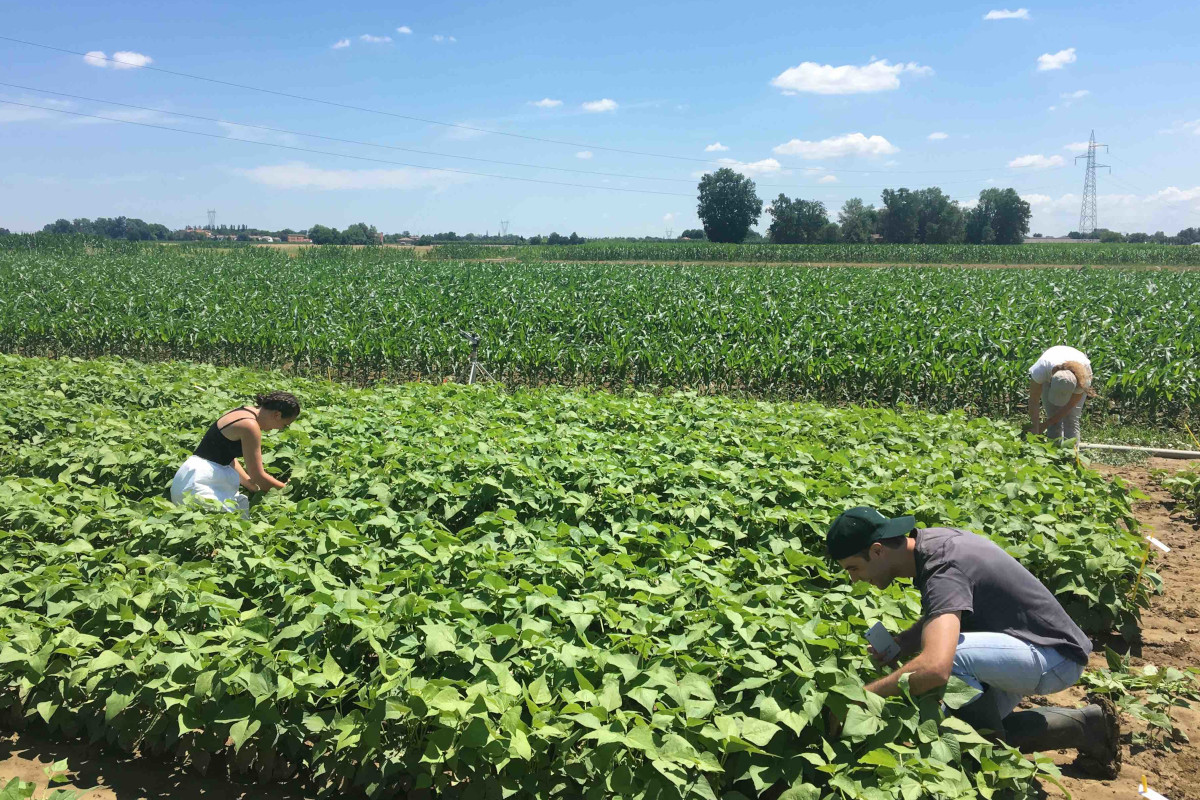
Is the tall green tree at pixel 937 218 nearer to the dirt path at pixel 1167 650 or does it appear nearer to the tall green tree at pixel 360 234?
the tall green tree at pixel 360 234

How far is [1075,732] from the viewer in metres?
3.67

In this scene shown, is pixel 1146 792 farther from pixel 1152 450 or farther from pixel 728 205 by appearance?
pixel 728 205

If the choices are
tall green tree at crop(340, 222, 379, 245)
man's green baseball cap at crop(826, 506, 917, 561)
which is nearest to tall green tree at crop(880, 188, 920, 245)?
tall green tree at crop(340, 222, 379, 245)

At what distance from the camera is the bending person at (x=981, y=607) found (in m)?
3.25

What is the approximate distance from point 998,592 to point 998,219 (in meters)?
107

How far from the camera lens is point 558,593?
3775 mm

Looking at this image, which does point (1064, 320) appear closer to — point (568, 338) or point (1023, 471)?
point (568, 338)

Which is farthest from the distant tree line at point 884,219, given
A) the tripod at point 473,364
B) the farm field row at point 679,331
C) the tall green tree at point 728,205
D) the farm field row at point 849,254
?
the tripod at point 473,364

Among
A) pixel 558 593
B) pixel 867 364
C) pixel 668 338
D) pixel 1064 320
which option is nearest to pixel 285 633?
pixel 558 593

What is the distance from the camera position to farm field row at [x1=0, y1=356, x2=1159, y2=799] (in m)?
2.75

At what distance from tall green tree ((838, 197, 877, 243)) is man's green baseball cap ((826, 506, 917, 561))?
91793 millimetres

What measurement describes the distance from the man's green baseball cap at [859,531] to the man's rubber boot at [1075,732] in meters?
1.32

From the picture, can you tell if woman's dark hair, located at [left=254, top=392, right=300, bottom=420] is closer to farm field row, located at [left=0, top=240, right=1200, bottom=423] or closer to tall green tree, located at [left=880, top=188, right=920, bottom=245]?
farm field row, located at [left=0, top=240, right=1200, bottom=423]

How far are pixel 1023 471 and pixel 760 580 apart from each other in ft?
10.4
